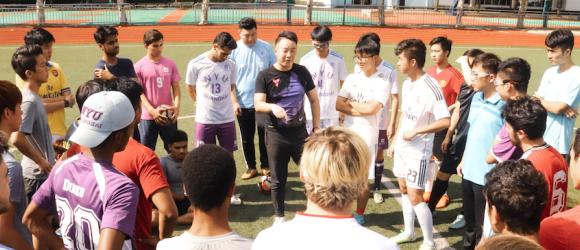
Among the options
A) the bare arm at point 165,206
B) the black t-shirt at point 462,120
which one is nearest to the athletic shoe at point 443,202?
the black t-shirt at point 462,120

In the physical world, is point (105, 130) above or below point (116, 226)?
above

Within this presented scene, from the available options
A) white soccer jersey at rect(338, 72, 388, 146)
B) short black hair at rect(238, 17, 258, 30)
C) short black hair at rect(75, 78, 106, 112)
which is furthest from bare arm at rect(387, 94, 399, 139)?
short black hair at rect(75, 78, 106, 112)

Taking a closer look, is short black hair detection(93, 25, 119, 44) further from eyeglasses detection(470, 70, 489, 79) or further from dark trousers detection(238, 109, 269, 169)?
eyeglasses detection(470, 70, 489, 79)

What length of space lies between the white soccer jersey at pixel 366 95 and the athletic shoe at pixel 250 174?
7.09 feet

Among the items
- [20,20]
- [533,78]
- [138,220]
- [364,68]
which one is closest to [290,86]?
[364,68]

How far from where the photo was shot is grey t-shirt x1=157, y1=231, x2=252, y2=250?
2.30m

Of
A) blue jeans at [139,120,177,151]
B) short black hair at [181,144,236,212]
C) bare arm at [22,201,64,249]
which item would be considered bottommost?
blue jeans at [139,120,177,151]

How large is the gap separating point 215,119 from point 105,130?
4.01 meters

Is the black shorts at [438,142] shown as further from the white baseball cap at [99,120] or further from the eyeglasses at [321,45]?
the white baseball cap at [99,120]

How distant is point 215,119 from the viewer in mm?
6789

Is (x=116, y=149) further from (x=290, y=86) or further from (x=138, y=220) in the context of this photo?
(x=290, y=86)

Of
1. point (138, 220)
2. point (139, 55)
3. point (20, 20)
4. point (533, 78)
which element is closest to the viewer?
point (138, 220)

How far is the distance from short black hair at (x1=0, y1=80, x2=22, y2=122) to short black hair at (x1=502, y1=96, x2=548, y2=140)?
3.75 m

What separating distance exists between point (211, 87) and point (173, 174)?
1.44 meters
